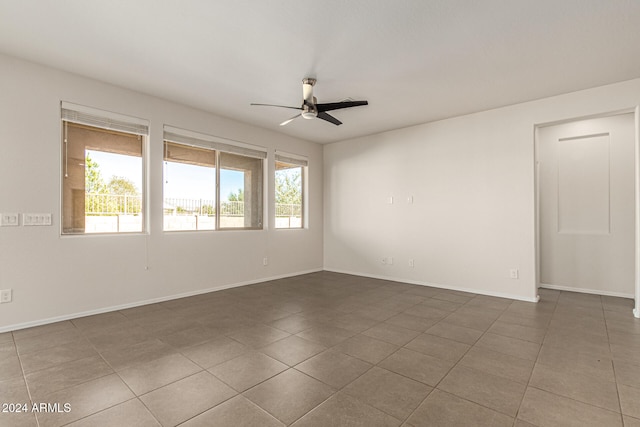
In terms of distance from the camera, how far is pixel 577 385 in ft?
6.75

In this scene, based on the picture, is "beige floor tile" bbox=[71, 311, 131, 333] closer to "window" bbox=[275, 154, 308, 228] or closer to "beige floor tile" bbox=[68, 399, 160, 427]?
"beige floor tile" bbox=[68, 399, 160, 427]

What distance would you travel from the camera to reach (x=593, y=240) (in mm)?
Result: 4621

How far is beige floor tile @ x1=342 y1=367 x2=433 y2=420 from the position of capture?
1.82m

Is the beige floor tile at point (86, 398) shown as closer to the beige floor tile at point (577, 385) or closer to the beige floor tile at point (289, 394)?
the beige floor tile at point (289, 394)

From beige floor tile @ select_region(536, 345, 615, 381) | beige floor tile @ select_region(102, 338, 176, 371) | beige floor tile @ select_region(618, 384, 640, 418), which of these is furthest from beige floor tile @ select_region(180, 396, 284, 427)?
beige floor tile @ select_region(536, 345, 615, 381)

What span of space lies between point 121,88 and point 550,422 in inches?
199

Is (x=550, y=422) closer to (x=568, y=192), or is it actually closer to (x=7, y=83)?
(x=568, y=192)

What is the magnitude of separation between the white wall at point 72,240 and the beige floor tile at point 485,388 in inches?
142

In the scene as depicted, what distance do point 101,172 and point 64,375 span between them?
7.93ft

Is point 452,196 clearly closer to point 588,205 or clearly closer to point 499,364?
point 588,205

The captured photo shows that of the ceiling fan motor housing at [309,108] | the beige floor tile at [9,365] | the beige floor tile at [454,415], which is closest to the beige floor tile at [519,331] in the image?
the beige floor tile at [454,415]

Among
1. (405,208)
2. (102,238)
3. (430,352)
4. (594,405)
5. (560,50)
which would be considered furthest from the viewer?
(405,208)

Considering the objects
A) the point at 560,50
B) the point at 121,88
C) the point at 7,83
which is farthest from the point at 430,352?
the point at 7,83

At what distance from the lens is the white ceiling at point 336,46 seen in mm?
2340
